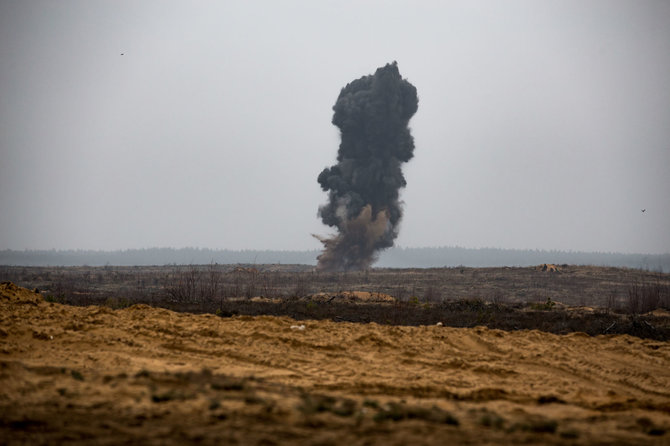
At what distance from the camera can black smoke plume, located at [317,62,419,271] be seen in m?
62.9

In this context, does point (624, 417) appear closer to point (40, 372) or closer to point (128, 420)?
point (128, 420)

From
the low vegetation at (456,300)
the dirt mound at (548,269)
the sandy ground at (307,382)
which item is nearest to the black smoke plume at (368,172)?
the low vegetation at (456,300)

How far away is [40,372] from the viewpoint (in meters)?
8.88

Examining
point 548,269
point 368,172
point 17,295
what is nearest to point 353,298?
point 17,295

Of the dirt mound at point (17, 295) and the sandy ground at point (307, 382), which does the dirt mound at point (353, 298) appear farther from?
the dirt mound at point (17, 295)

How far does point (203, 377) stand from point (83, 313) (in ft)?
25.7

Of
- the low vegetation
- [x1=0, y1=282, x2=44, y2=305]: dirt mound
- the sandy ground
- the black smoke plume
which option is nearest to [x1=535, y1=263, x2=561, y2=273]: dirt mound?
the low vegetation

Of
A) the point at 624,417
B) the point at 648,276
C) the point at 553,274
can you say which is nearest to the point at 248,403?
the point at 624,417

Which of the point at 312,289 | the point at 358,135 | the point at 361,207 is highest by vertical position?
the point at 358,135

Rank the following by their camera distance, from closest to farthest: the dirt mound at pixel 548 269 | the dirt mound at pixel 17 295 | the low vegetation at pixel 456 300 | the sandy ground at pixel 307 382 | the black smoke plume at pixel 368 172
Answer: the sandy ground at pixel 307 382, the dirt mound at pixel 17 295, the low vegetation at pixel 456 300, the dirt mound at pixel 548 269, the black smoke plume at pixel 368 172

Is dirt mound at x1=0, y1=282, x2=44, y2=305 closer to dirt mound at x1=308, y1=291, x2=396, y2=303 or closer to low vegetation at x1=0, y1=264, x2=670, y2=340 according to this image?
low vegetation at x1=0, y1=264, x2=670, y2=340

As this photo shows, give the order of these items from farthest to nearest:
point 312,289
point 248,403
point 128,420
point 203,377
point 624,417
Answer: point 312,289 → point 203,377 → point 624,417 → point 248,403 → point 128,420

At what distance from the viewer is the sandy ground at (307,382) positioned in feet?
21.0

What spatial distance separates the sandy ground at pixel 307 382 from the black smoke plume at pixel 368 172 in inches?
1842
